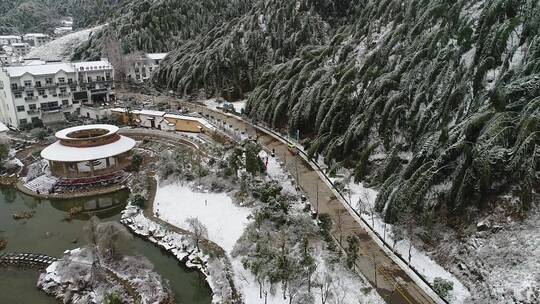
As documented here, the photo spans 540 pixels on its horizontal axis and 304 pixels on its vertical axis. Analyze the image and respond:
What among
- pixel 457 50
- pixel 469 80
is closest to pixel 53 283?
pixel 469 80

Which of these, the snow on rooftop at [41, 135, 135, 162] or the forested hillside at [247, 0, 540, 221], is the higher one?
the forested hillside at [247, 0, 540, 221]

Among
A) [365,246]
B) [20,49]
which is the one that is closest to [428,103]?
[365,246]

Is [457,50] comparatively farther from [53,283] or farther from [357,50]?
[53,283]

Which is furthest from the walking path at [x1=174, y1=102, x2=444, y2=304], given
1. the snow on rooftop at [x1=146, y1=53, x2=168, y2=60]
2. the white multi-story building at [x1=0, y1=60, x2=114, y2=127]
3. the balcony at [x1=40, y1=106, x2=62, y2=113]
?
the snow on rooftop at [x1=146, y1=53, x2=168, y2=60]

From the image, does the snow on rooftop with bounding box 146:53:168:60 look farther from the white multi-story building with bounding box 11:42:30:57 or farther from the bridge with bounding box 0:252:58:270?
the bridge with bounding box 0:252:58:270

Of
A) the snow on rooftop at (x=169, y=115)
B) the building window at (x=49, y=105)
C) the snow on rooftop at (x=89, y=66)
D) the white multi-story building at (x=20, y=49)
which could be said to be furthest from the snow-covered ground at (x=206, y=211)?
the white multi-story building at (x=20, y=49)
